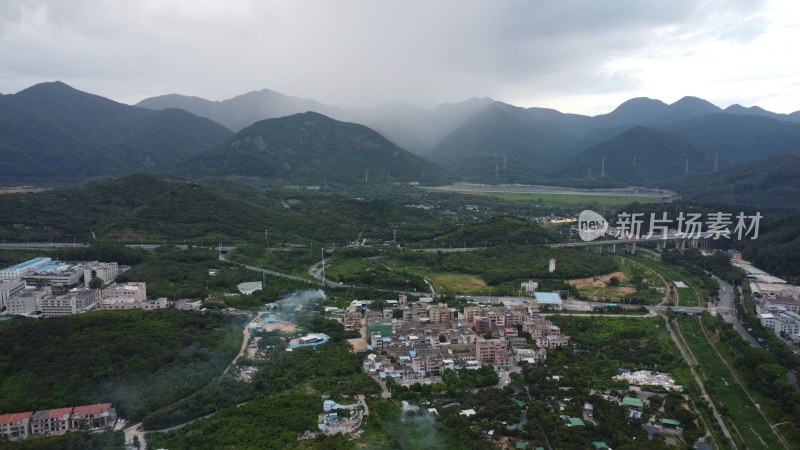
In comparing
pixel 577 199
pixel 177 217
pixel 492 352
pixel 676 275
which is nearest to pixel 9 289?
pixel 177 217

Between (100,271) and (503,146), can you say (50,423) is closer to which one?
(100,271)

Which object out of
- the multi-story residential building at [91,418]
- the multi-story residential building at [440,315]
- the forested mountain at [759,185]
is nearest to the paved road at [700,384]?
the multi-story residential building at [440,315]

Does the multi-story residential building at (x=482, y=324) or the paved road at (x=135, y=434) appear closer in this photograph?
the paved road at (x=135, y=434)

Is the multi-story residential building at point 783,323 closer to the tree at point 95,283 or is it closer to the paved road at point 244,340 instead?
A: the paved road at point 244,340

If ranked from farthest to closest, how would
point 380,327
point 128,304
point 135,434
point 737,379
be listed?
point 128,304 → point 380,327 → point 737,379 → point 135,434

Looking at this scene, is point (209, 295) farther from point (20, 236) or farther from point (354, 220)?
point (354, 220)

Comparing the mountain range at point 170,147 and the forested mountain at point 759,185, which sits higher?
the mountain range at point 170,147
